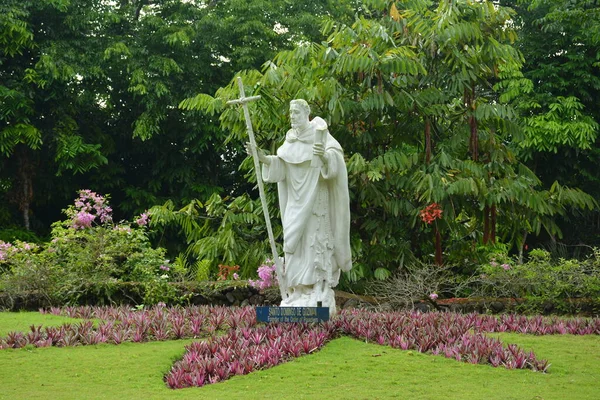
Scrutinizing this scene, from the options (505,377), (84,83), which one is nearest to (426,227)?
(505,377)

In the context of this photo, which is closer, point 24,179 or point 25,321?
point 25,321

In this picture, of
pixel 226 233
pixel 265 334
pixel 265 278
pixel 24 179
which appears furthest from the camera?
pixel 24 179

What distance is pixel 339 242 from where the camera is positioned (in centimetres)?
1217

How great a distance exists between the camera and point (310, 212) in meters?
12.0

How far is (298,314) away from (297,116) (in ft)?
8.53

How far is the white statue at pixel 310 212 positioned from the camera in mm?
11992

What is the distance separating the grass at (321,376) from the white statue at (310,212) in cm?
125

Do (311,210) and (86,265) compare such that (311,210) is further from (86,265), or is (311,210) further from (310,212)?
(86,265)

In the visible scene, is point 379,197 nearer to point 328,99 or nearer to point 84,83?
point 328,99

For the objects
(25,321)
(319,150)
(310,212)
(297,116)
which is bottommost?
(25,321)

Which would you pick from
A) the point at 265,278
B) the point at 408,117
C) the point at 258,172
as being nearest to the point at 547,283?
the point at 408,117

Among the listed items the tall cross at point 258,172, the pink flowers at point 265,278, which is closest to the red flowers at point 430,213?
the pink flowers at point 265,278

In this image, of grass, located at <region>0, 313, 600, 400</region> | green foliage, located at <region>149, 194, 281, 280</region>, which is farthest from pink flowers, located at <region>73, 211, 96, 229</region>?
grass, located at <region>0, 313, 600, 400</region>

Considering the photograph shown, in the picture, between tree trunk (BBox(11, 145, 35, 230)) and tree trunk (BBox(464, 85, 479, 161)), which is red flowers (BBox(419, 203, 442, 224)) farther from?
tree trunk (BBox(11, 145, 35, 230))
